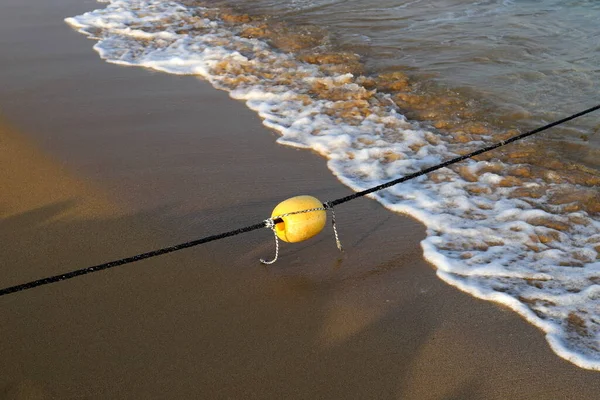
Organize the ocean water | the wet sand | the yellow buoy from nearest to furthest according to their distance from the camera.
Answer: the wet sand → the yellow buoy → the ocean water

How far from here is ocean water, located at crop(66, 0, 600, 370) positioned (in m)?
3.21

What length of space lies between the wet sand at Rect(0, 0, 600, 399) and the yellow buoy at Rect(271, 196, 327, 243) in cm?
22

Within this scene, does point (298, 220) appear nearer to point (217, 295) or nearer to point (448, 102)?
point (217, 295)

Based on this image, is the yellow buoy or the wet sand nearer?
the wet sand

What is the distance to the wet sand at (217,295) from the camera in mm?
2480

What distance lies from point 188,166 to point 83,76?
2375mm

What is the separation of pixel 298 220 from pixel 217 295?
1.78 feet

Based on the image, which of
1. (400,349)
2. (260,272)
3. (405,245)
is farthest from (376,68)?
(400,349)

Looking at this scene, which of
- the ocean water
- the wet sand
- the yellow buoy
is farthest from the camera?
the ocean water

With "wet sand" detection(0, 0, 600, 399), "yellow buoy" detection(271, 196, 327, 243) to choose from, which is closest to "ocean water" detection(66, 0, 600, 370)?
"wet sand" detection(0, 0, 600, 399)

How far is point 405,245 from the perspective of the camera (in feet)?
11.0

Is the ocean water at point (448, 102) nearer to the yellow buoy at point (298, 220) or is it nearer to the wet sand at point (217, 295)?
the wet sand at point (217, 295)

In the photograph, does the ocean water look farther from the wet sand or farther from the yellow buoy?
the yellow buoy

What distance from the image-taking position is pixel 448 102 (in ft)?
Answer: 17.6
